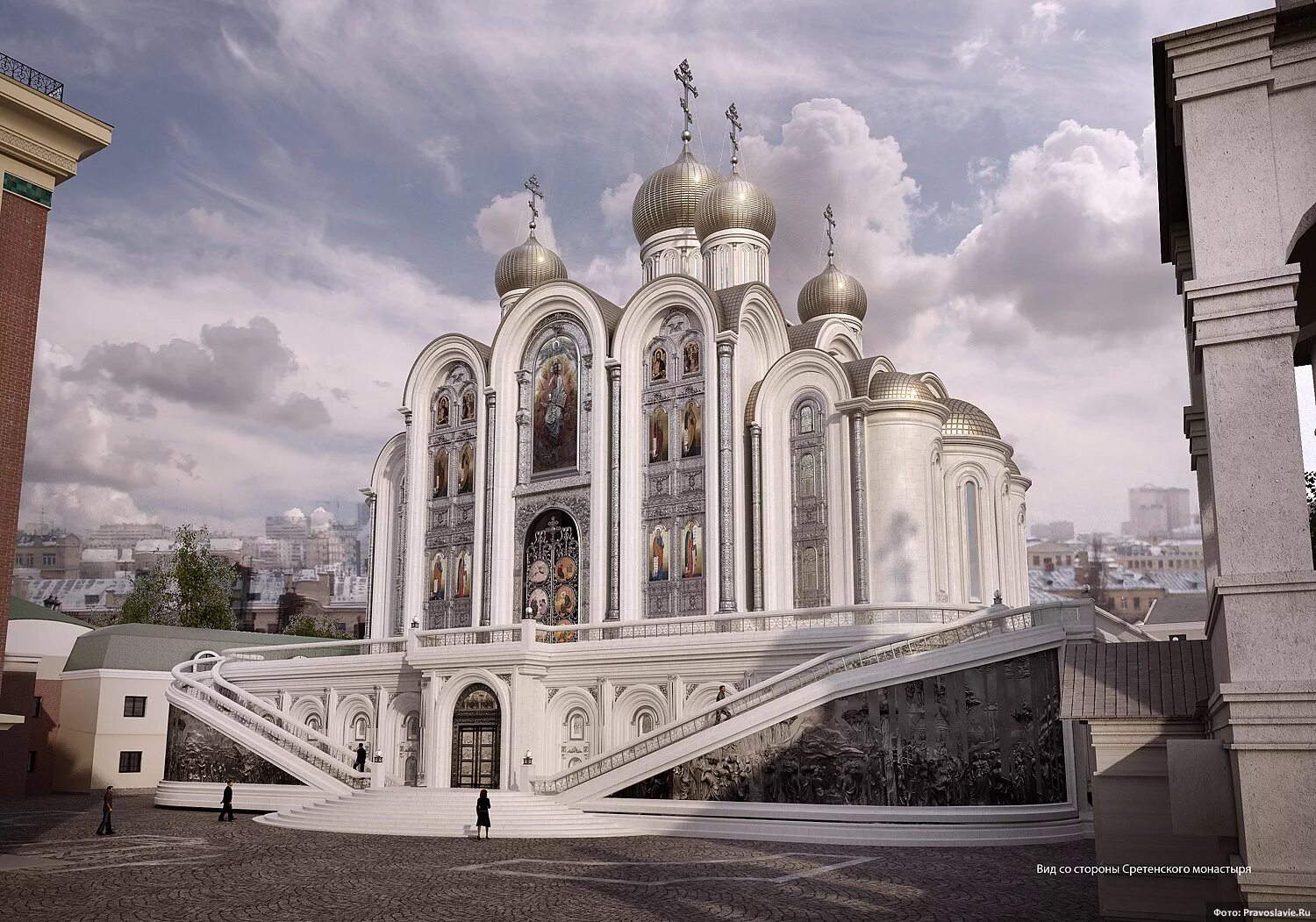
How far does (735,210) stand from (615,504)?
33.7ft

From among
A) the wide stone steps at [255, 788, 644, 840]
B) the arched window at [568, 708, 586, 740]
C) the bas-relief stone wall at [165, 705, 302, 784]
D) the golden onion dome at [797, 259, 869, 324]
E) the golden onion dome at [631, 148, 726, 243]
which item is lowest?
the wide stone steps at [255, 788, 644, 840]

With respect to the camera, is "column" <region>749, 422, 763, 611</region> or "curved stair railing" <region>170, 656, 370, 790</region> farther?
"column" <region>749, 422, 763, 611</region>

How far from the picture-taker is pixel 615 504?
29359 millimetres

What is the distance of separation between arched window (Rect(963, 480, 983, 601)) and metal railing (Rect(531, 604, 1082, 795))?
1080 cm

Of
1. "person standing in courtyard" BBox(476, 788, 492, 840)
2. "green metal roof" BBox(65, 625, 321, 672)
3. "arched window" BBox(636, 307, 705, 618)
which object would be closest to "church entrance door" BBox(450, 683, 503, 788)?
"person standing in courtyard" BBox(476, 788, 492, 840)

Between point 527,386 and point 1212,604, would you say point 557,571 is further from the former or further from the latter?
point 1212,604

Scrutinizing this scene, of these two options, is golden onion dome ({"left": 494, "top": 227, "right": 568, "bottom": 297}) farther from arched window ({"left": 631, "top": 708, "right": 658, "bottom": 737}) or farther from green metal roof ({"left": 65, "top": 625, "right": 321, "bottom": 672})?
arched window ({"left": 631, "top": 708, "right": 658, "bottom": 737})

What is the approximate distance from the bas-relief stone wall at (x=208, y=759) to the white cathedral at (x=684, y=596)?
0.30 feet

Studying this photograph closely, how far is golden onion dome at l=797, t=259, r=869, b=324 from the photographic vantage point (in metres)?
36.3

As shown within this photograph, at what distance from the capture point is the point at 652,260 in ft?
121

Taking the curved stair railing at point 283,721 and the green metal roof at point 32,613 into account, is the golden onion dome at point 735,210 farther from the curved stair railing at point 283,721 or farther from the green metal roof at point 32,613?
the green metal roof at point 32,613

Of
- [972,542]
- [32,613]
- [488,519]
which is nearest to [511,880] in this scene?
[488,519]

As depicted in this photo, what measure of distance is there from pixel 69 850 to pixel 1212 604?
16.4 m

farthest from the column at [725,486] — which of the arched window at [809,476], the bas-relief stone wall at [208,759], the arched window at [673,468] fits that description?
the bas-relief stone wall at [208,759]
